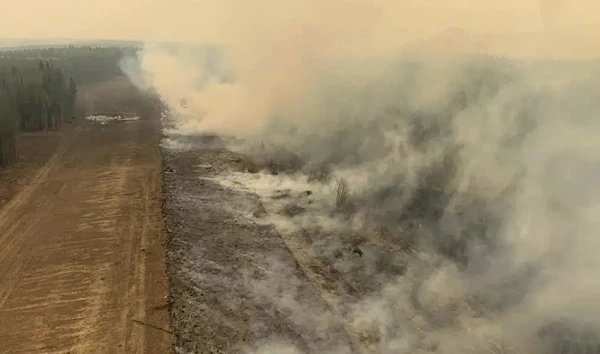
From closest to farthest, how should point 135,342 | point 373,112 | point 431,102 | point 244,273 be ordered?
1. point 135,342
2. point 244,273
3. point 431,102
4. point 373,112

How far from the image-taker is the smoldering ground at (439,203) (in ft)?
43.1

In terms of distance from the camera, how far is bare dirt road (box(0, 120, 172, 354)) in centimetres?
1159

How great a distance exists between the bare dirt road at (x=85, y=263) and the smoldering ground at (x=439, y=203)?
2842mm

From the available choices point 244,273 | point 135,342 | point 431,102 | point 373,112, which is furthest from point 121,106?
point 135,342

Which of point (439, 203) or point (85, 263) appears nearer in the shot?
point (85, 263)

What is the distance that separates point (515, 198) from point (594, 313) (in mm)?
5179

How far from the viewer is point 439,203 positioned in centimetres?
2002

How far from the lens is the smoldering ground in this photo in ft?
43.1

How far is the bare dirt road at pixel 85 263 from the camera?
1159cm

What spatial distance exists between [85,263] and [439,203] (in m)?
11.6

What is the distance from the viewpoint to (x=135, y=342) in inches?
445

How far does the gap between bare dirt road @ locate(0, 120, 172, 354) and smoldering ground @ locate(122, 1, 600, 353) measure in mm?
2842

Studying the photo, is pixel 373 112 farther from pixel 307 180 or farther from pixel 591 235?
pixel 591 235

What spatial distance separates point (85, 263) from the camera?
578 inches
